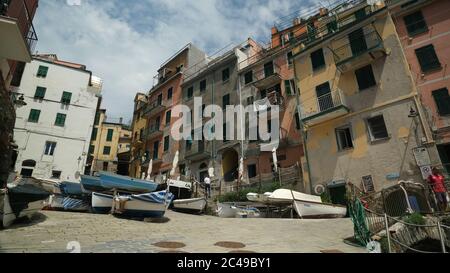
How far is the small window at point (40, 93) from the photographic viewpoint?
31406mm

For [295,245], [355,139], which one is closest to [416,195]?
[355,139]

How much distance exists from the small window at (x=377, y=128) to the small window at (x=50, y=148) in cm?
3158

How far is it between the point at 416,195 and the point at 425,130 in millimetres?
3815

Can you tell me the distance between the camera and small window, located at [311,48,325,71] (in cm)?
2148

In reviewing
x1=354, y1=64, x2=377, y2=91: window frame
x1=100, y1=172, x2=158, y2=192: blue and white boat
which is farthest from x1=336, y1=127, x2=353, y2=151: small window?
x1=100, y1=172, x2=158, y2=192: blue and white boat

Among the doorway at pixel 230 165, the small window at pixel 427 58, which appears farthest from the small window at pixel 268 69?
the small window at pixel 427 58

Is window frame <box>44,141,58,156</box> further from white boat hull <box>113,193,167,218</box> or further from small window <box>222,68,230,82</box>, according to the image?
white boat hull <box>113,193,167,218</box>

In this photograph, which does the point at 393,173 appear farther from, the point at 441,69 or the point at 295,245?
the point at 295,245

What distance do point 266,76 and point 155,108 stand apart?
17.8 metres

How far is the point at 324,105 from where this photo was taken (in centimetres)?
2002

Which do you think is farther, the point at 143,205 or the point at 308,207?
the point at 308,207

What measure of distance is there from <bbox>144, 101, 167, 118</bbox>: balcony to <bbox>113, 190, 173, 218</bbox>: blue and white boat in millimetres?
25697

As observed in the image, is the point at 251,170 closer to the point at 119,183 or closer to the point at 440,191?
the point at 119,183

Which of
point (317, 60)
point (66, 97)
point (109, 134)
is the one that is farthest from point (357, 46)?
point (109, 134)
